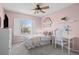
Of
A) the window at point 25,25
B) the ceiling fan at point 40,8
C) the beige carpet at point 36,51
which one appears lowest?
the beige carpet at point 36,51

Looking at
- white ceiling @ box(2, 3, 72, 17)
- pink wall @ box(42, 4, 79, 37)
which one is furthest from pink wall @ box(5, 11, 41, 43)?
pink wall @ box(42, 4, 79, 37)

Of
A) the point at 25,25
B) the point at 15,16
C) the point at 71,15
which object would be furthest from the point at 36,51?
the point at 71,15

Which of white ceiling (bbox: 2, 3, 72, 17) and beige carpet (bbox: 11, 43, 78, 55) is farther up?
white ceiling (bbox: 2, 3, 72, 17)

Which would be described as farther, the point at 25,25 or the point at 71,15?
the point at 25,25

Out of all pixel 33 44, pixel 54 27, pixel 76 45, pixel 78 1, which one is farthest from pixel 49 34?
pixel 78 1

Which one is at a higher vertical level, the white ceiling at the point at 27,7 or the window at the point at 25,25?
the white ceiling at the point at 27,7

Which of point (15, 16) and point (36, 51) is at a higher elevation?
point (15, 16)

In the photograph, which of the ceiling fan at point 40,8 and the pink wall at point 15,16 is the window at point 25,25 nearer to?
the pink wall at point 15,16

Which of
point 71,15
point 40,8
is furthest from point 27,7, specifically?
point 71,15

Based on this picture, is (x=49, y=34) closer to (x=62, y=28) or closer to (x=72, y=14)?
(x=62, y=28)

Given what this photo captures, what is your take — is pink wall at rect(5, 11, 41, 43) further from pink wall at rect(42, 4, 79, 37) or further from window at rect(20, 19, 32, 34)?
pink wall at rect(42, 4, 79, 37)

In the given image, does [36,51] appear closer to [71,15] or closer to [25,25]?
[25,25]

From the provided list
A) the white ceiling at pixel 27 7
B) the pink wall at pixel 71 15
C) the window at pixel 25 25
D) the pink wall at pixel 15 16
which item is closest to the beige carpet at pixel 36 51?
the pink wall at pixel 15 16

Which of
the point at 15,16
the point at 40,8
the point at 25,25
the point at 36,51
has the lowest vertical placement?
the point at 36,51
